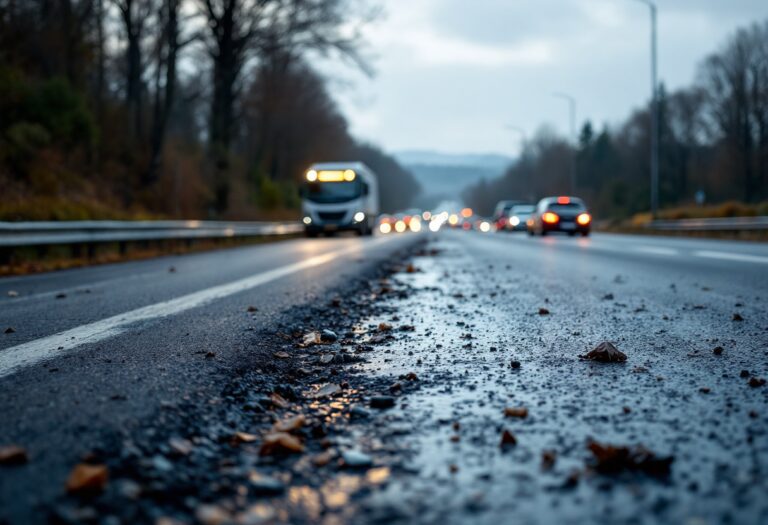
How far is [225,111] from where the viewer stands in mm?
32906

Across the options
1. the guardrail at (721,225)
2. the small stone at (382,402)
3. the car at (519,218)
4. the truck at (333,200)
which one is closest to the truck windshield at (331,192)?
the truck at (333,200)

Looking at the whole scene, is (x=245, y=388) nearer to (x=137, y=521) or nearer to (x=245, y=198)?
(x=137, y=521)

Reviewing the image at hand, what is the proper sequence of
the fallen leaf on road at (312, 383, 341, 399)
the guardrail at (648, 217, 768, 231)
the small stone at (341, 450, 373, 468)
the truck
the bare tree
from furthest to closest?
1. the truck
2. the bare tree
3. the guardrail at (648, 217, 768, 231)
4. the fallen leaf on road at (312, 383, 341, 399)
5. the small stone at (341, 450, 373, 468)

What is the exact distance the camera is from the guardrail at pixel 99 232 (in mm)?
11930

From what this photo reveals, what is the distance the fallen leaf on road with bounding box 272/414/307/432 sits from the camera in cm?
278

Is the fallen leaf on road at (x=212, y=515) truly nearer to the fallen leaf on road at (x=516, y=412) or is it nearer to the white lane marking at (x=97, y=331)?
the fallen leaf on road at (x=516, y=412)

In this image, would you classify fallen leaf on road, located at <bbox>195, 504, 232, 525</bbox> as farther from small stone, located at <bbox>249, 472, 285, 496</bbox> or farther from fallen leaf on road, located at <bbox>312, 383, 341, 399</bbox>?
fallen leaf on road, located at <bbox>312, 383, 341, 399</bbox>

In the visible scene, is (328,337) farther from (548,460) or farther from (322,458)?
(548,460)

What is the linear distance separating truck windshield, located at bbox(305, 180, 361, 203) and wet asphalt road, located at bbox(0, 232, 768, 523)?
24747 millimetres

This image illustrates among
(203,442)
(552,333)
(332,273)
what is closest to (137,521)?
(203,442)

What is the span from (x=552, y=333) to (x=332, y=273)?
5.88 meters

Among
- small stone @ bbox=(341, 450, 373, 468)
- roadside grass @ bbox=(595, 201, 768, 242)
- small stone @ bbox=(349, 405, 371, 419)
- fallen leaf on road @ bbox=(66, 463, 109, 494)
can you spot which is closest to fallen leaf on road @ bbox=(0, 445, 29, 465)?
fallen leaf on road @ bbox=(66, 463, 109, 494)

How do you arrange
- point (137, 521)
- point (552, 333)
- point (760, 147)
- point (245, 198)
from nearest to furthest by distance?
point (137, 521) < point (552, 333) < point (245, 198) < point (760, 147)

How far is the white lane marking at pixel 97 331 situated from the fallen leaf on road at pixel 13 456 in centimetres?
134
